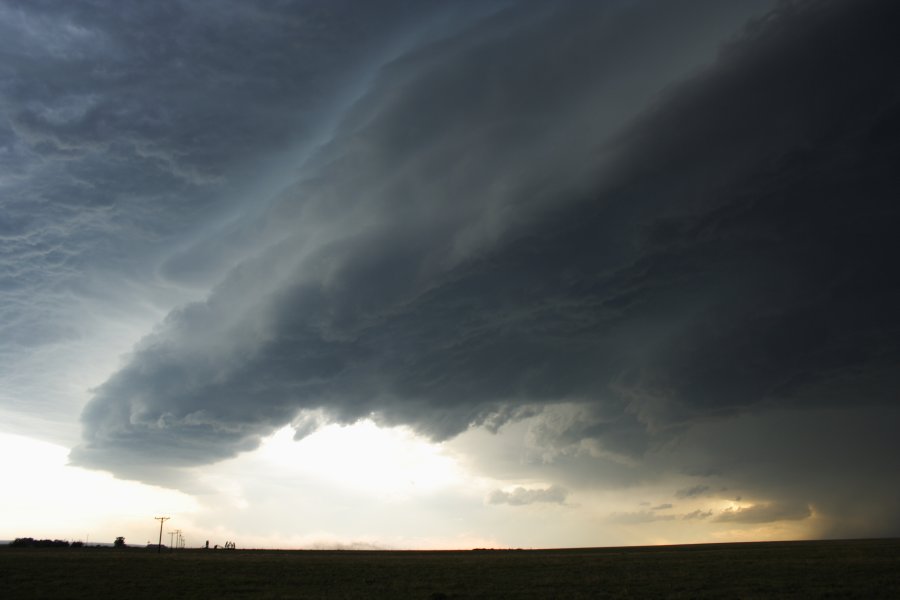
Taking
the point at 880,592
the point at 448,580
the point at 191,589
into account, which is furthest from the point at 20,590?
Result: the point at 880,592

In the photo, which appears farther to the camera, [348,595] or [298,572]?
[298,572]

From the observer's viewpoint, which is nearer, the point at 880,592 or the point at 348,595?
the point at 880,592

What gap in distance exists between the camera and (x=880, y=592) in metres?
45.0

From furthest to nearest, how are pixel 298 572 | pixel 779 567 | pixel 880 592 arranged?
pixel 298 572 → pixel 779 567 → pixel 880 592

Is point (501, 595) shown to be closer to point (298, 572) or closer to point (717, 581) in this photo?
point (717, 581)

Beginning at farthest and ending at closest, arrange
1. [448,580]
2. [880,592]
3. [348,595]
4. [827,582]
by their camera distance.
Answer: [448,580] < [827,582] < [348,595] < [880,592]

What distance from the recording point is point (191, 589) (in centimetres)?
5297

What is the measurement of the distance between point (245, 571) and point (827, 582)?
201ft

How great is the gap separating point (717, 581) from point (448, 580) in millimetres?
25398

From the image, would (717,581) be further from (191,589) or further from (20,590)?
(20,590)

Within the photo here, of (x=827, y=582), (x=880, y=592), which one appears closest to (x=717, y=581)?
(x=827, y=582)

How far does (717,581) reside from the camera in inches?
2169

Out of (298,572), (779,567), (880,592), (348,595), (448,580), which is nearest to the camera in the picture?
(880,592)

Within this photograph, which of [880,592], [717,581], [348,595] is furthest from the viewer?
[717,581]
